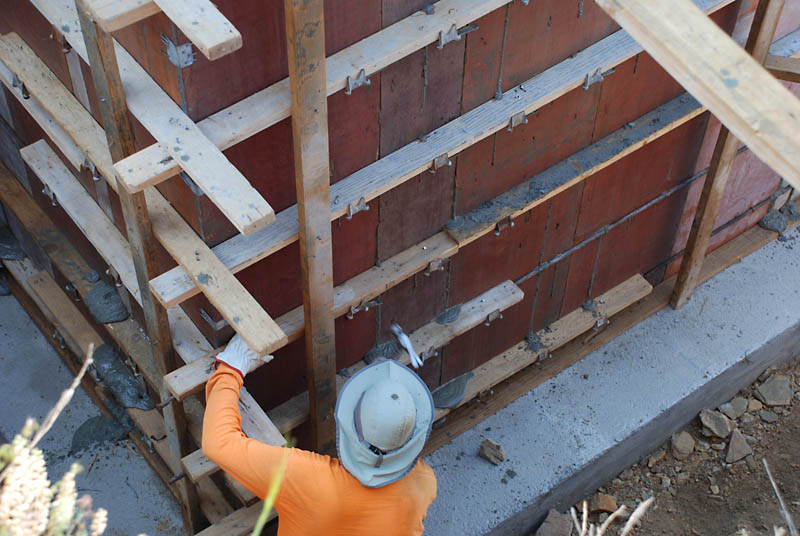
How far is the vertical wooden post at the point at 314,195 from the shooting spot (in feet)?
9.84

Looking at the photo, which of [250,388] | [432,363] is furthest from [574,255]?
[250,388]

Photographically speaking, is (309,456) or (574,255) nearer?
(309,456)

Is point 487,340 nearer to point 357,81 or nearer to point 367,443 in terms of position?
point 367,443

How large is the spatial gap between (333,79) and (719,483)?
3531 mm

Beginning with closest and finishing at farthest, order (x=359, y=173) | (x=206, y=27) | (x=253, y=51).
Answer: (x=206, y=27) < (x=253, y=51) < (x=359, y=173)

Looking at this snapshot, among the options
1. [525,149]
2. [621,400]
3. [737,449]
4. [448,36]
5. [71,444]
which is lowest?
[737,449]

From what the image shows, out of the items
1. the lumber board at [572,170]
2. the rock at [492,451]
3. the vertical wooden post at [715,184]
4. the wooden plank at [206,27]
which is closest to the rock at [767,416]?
the vertical wooden post at [715,184]

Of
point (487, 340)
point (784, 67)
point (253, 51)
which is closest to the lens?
point (253, 51)

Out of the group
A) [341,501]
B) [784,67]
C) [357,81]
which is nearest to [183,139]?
[357,81]

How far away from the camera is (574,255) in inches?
206

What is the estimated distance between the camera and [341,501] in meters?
3.57

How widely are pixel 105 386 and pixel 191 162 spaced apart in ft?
8.10

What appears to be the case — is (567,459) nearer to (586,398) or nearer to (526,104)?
(586,398)

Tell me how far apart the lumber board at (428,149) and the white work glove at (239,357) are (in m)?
0.32
